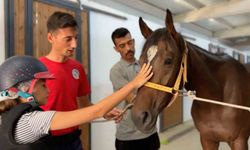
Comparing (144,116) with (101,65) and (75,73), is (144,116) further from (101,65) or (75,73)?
(101,65)

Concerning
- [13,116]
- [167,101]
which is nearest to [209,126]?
[167,101]

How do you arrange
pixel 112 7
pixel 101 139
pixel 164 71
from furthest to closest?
1. pixel 112 7
2. pixel 101 139
3. pixel 164 71

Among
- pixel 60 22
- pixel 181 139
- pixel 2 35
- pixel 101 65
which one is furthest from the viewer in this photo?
pixel 181 139

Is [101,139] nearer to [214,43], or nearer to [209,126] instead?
[209,126]

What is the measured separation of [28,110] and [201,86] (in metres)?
0.85

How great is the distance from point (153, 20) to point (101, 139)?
7.26ft

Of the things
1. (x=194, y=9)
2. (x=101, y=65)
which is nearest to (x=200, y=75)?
(x=101, y=65)

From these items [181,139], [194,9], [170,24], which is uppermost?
[194,9]

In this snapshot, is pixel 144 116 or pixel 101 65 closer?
pixel 144 116

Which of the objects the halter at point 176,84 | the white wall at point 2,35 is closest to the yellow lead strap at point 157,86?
the halter at point 176,84

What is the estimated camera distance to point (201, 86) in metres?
1.29

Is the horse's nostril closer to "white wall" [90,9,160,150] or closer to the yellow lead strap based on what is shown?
the yellow lead strap

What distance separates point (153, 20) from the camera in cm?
412

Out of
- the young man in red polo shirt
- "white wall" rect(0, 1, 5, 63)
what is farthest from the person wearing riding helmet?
"white wall" rect(0, 1, 5, 63)
